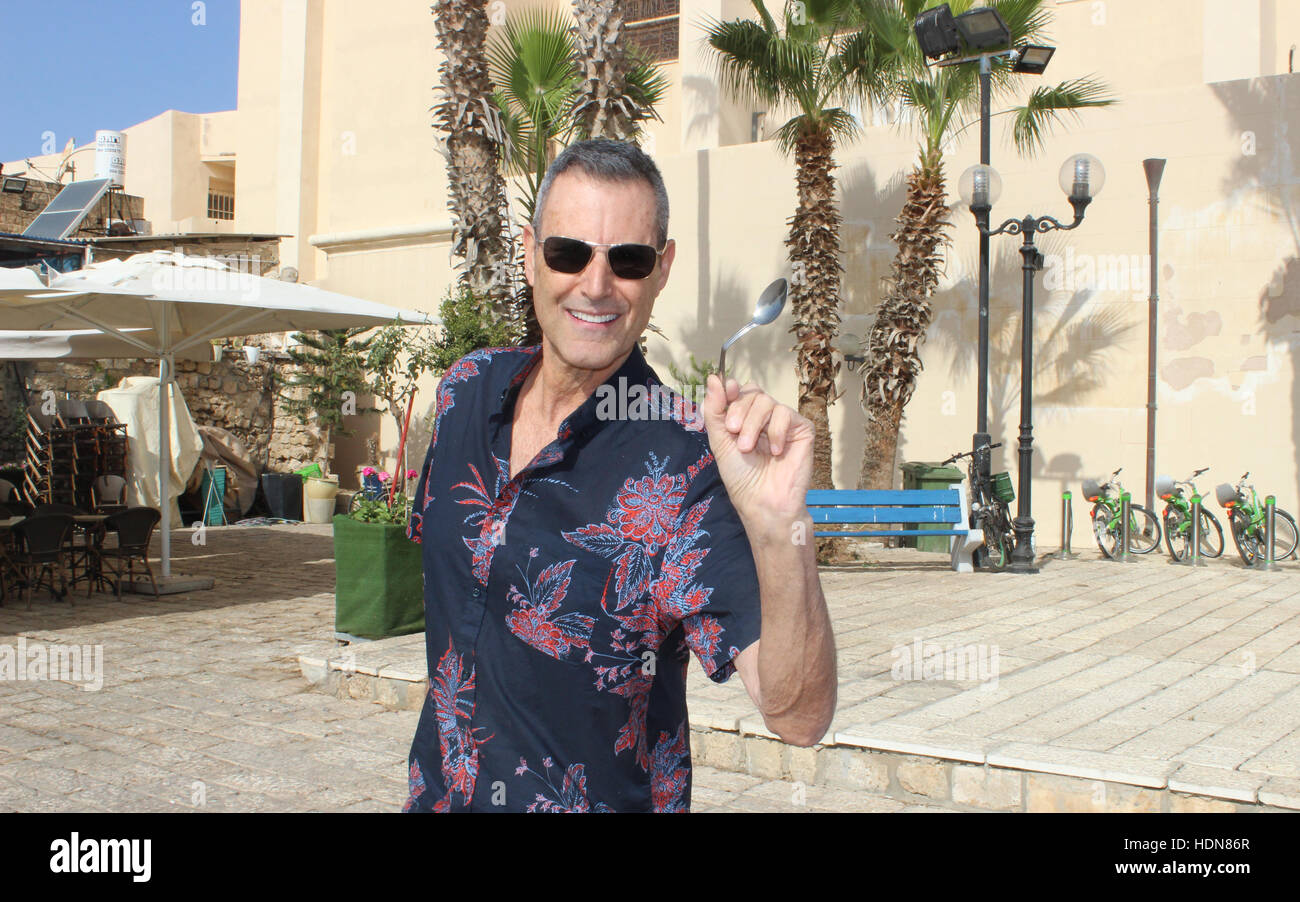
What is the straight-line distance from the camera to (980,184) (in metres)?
10.9

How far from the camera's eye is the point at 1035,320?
13.6 meters

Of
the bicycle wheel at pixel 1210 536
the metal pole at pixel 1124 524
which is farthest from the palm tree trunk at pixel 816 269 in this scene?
the bicycle wheel at pixel 1210 536

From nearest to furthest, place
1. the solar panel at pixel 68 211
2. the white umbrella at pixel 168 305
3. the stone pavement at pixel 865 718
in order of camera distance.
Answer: the stone pavement at pixel 865 718 < the white umbrella at pixel 168 305 < the solar panel at pixel 68 211

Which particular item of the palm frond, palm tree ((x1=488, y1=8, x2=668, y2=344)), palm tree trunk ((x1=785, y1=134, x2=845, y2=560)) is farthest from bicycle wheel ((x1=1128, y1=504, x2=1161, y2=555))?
palm tree ((x1=488, y1=8, x2=668, y2=344))

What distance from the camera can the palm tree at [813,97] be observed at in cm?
1182

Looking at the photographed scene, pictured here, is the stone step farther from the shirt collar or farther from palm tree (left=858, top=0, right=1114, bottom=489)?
palm tree (left=858, top=0, right=1114, bottom=489)

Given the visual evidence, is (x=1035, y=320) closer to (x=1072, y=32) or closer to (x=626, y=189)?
(x=1072, y=32)

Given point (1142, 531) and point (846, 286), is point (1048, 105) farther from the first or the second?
point (1142, 531)

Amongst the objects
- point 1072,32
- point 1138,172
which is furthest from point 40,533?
point 1072,32

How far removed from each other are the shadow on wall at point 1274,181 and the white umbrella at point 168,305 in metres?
9.11

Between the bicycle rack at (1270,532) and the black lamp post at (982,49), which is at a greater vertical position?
the black lamp post at (982,49)

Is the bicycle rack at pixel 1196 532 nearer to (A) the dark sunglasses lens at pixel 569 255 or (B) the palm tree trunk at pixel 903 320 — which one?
(B) the palm tree trunk at pixel 903 320

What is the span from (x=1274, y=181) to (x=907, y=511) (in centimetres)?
573

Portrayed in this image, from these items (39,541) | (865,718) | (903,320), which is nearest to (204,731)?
(865,718)
